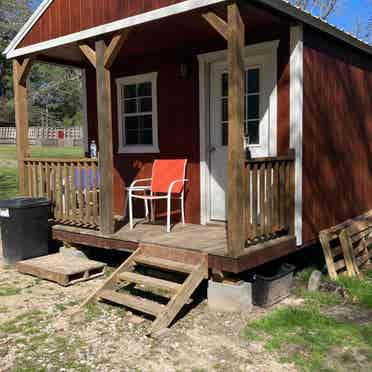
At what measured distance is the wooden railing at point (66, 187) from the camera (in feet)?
17.1

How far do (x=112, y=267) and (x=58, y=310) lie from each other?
4.91 feet

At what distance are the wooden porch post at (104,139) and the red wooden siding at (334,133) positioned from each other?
6.81 ft

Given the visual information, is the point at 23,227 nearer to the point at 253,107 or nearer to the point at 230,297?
the point at 230,297

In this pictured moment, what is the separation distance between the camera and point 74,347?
335 cm

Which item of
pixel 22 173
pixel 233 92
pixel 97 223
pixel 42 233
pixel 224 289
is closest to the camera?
pixel 233 92

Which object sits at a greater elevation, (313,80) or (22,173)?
(313,80)

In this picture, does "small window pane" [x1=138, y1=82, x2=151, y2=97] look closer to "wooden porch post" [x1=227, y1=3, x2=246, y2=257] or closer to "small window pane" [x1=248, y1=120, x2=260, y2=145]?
"small window pane" [x1=248, y1=120, x2=260, y2=145]

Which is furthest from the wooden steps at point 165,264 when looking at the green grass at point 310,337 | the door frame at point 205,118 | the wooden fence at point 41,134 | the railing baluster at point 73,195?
the wooden fence at point 41,134

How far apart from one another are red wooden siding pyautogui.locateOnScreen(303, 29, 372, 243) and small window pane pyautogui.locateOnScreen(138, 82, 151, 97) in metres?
2.48

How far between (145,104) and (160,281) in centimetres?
319

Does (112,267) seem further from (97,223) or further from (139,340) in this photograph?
(139,340)

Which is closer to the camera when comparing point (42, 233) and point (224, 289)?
point (224, 289)

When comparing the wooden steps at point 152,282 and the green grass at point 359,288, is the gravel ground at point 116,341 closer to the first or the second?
the wooden steps at point 152,282

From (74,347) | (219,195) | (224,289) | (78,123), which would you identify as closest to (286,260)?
(219,195)
